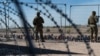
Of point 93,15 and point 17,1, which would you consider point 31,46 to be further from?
point 93,15

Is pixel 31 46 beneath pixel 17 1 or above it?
beneath

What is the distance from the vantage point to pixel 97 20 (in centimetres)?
1936

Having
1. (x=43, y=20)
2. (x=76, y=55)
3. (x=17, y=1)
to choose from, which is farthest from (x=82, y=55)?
(x=17, y=1)

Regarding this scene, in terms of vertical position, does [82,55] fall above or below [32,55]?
below

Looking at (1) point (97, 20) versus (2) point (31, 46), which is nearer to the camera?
(2) point (31, 46)

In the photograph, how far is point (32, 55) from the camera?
202 centimetres

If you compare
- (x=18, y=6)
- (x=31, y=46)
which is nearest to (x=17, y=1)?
(x=18, y=6)

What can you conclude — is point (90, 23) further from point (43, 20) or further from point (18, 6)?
point (18, 6)

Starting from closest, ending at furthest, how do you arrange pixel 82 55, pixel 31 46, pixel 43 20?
pixel 31 46 < pixel 82 55 < pixel 43 20

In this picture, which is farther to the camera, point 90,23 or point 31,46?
point 90,23

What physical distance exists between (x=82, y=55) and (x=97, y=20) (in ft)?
24.8

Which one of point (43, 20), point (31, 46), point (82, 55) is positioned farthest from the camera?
point (43, 20)

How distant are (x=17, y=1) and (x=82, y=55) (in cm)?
1011

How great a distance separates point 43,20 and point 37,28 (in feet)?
2.73
